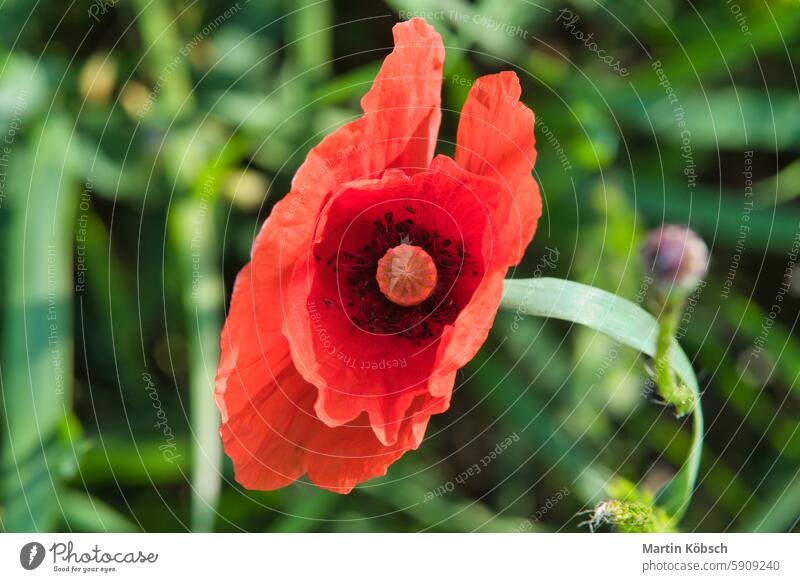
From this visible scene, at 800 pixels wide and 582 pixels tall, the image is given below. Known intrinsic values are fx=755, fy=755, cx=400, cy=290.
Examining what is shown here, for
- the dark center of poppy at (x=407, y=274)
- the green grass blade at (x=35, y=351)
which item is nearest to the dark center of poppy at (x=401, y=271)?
the dark center of poppy at (x=407, y=274)

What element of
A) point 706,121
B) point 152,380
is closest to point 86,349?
point 152,380

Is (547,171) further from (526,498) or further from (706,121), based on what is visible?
(526,498)

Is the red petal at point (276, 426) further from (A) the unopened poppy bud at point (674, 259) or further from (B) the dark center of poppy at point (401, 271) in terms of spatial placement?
(A) the unopened poppy bud at point (674, 259)

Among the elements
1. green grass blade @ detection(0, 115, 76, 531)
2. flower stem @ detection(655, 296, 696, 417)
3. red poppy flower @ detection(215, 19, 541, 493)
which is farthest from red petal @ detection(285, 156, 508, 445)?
green grass blade @ detection(0, 115, 76, 531)

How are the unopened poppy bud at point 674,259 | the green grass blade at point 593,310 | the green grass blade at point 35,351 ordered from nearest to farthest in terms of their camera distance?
the unopened poppy bud at point 674,259
the green grass blade at point 593,310
the green grass blade at point 35,351

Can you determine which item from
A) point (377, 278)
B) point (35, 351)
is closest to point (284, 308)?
point (377, 278)
